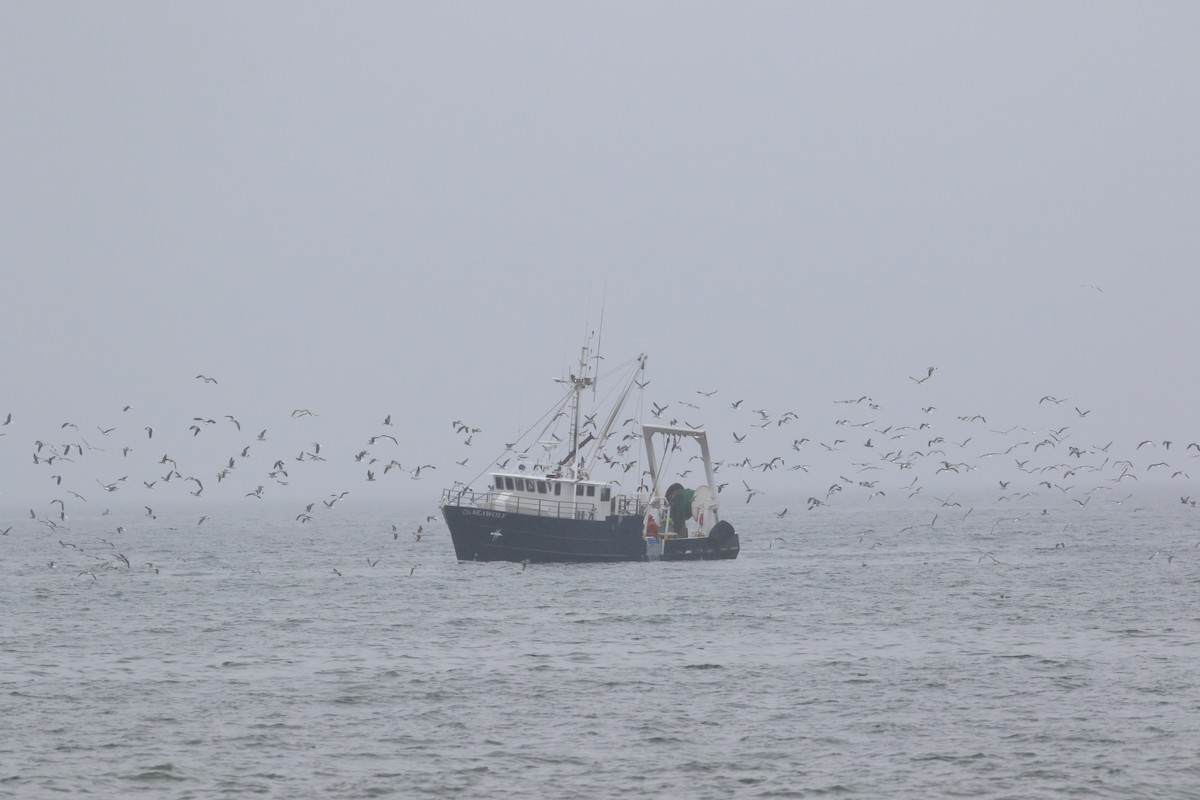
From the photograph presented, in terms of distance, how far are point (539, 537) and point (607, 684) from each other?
3143 cm

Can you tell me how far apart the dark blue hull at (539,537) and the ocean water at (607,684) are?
128 centimetres

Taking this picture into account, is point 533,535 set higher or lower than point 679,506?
lower

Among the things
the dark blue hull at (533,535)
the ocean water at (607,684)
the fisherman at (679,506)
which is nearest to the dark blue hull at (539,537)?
the dark blue hull at (533,535)

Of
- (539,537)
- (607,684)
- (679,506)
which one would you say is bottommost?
(607,684)

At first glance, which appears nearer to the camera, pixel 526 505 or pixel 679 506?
pixel 526 505

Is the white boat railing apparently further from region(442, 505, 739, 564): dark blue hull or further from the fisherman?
the fisherman

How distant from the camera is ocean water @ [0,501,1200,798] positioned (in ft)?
85.0

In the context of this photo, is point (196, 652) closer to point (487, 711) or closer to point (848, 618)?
point (487, 711)

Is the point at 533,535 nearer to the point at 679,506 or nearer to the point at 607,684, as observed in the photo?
the point at 679,506

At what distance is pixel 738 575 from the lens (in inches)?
2697

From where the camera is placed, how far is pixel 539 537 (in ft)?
219

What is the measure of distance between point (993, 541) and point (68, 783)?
A: 3323 inches

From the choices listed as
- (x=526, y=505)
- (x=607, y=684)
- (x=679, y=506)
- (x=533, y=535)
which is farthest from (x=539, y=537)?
(x=607, y=684)

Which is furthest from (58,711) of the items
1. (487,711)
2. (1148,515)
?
(1148,515)
